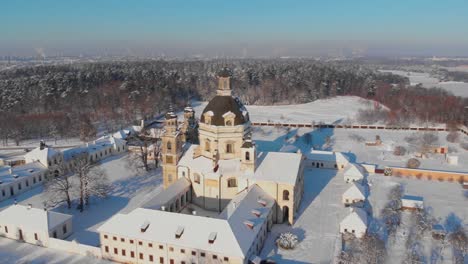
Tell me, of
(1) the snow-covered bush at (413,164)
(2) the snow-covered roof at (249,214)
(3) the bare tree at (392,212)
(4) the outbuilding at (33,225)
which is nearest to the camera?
(2) the snow-covered roof at (249,214)

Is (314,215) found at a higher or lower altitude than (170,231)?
lower

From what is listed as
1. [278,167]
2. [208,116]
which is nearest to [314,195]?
[278,167]

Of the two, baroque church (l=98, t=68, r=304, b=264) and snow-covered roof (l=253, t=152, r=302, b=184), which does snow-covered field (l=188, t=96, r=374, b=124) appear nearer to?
snow-covered roof (l=253, t=152, r=302, b=184)

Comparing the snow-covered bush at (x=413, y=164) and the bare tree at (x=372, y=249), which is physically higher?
the snow-covered bush at (x=413, y=164)

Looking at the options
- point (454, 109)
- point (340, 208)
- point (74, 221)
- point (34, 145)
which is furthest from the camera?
point (454, 109)

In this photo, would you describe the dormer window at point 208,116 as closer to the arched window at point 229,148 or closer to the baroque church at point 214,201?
the baroque church at point 214,201

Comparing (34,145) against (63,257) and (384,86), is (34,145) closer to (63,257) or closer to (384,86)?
(63,257)

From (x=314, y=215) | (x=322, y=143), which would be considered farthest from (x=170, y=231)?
(x=322, y=143)

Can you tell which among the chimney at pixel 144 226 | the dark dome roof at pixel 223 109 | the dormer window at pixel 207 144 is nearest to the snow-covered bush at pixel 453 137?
the dark dome roof at pixel 223 109
